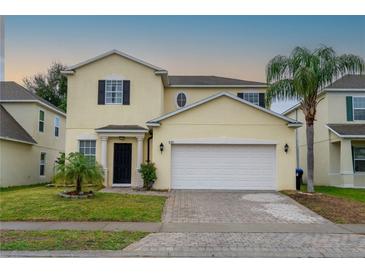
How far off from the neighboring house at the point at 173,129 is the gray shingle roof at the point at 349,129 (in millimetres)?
4535

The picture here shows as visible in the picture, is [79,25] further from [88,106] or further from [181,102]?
[181,102]

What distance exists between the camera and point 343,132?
1970 centimetres

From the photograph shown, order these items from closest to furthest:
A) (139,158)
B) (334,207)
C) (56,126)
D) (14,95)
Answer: (334,207), (139,158), (14,95), (56,126)

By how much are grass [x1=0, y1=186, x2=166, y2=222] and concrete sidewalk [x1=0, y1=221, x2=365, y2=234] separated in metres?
0.59

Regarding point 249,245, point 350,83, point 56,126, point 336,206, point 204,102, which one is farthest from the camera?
point 56,126

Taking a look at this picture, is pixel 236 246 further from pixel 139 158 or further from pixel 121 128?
pixel 121 128

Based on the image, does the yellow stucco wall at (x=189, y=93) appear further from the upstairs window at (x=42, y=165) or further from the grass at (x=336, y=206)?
the upstairs window at (x=42, y=165)

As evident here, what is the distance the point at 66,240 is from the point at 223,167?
33.1 feet

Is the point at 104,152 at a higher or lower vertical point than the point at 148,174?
higher

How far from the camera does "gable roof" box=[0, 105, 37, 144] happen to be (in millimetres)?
19678

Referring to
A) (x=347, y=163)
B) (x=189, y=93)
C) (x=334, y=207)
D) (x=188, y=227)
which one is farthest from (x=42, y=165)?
(x=347, y=163)

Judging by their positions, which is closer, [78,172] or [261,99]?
[78,172]

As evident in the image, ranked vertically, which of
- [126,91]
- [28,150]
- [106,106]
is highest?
[126,91]

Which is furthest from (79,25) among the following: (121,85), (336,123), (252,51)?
(336,123)
